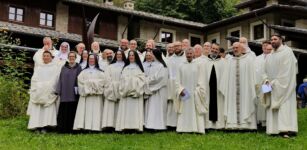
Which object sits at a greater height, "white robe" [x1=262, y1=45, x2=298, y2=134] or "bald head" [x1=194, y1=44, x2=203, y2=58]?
"bald head" [x1=194, y1=44, x2=203, y2=58]

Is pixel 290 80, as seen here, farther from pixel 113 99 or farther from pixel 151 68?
pixel 113 99

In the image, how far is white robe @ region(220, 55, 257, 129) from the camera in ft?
40.2

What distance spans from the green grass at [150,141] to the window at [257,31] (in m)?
24.9

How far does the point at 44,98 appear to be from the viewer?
41.4 feet

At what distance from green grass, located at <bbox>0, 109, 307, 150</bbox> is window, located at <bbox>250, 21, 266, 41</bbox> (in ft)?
81.8

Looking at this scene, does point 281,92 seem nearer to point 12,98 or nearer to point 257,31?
point 12,98

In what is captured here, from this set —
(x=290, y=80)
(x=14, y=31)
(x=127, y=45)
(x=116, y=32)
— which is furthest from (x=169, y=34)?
(x=290, y=80)

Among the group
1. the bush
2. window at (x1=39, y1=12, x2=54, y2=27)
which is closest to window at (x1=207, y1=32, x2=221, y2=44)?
window at (x1=39, y1=12, x2=54, y2=27)

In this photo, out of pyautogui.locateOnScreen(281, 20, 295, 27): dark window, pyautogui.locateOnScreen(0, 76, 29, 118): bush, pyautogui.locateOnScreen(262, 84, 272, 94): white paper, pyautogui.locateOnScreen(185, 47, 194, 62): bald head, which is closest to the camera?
pyautogui.locateOnScreen(262, 84, 272, 94): white paper

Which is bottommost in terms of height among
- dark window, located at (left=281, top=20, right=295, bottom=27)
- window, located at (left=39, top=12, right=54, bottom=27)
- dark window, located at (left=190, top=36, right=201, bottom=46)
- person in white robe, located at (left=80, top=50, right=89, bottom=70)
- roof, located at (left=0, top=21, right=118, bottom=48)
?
person in white robe, located at (left=80, top=50, right=89, bottom=70)

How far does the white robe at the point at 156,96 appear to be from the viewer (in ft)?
40.8

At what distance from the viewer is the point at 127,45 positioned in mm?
13805

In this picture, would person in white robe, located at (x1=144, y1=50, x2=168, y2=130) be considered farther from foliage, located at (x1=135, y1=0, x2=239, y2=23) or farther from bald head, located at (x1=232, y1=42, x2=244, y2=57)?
foliage, located at (x1=135, y1=0, x2=239, y2=23)

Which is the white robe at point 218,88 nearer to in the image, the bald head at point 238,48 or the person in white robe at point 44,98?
the bald head at point 238,48
